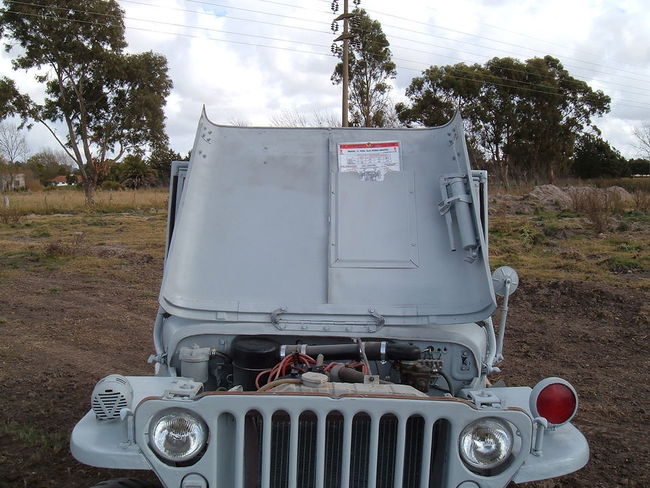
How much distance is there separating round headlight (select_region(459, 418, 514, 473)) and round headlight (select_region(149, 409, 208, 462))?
1.05 m

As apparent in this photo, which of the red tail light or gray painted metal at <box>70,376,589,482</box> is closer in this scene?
gray painted metal at <box>70,376,589,482</box>

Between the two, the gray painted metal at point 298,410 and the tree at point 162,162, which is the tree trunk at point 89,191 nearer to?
the tree at point 162,162

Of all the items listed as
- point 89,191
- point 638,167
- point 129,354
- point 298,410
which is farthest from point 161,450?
point 638,167

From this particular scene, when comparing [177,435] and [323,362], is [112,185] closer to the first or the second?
[323,362]

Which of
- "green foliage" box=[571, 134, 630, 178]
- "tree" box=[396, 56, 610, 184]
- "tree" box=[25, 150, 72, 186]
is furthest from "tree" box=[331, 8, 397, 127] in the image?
"tree" box=[25, 150, 72, 186]

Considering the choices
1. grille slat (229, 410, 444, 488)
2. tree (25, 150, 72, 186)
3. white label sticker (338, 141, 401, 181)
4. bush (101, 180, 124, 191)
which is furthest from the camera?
tree (25, 150, 72, 186)

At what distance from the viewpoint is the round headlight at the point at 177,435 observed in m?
2.48

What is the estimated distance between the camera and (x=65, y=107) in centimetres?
2991

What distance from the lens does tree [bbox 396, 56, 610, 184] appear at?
34781 mm

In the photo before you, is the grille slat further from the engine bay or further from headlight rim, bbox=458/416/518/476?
the engine bay

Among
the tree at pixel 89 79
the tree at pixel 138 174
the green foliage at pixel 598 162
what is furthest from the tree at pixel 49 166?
the green foliage at pixel 598 162

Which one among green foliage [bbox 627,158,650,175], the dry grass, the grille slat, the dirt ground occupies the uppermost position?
green foliage [bbox 627,158,650,175]

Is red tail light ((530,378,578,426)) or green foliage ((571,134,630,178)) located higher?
green foliage ((571,134,630,178))

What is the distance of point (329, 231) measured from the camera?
3.96 m
